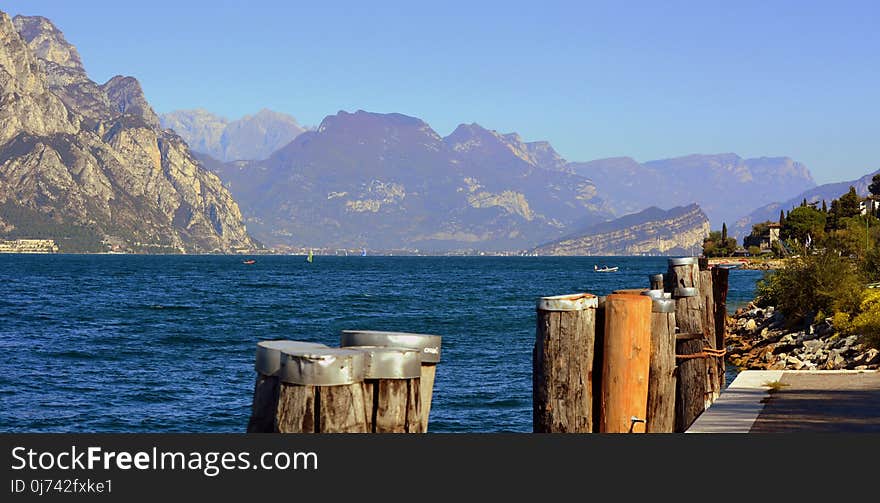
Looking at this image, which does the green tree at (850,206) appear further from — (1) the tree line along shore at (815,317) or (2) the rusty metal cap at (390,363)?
(2) the rusty metal cap at (390,363)

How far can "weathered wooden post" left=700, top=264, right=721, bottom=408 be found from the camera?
14148 millimetres

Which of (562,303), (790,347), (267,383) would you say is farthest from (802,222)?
(267,383)

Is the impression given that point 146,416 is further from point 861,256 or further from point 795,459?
point 861,256

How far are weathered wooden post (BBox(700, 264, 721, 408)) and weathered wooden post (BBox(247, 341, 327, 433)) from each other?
815cm

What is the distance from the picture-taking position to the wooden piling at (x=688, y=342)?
13.6 m

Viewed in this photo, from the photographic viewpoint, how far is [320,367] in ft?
21.0

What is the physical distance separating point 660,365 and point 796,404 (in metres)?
3.50

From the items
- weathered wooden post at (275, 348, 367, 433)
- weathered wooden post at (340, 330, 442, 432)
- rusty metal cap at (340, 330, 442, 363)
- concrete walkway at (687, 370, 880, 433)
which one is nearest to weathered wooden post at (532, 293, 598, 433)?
concrete walkway at (687, 370, 880, 433)

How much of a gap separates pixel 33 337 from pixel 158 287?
59210mm

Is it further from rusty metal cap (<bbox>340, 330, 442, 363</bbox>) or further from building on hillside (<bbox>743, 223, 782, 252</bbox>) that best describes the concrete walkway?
building on hillside (<bbox>743, 223, 782, 252</bbox>)

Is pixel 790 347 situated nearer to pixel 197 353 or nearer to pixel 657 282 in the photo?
pixel 657 282

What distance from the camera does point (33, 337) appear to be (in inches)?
1933

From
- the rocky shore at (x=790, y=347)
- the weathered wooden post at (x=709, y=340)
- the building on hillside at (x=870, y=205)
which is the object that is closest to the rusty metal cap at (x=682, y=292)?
the weathered wooden post at (x=709, y=340)

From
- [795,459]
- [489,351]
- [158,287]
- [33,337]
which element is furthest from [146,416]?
[158,287]
